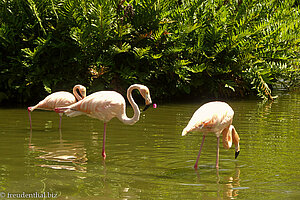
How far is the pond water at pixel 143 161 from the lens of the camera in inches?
158

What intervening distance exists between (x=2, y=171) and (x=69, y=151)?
116 cm

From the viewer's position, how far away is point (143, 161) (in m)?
5.14

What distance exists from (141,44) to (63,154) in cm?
540

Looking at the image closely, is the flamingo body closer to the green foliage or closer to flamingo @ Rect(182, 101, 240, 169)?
flamingo @ Rect(182, 101, 240, 169)

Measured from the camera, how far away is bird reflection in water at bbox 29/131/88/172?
488 centimetres

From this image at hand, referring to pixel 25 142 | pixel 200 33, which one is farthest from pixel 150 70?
pixel 25 142

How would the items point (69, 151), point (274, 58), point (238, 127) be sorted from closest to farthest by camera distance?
point (69, 151) < point (238, 127) < point (274, 58)

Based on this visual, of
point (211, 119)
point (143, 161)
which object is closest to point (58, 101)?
point (143, 161)

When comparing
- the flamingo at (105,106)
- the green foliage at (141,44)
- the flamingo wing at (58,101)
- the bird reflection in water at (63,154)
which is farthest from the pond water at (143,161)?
the green foliage at (141,44)

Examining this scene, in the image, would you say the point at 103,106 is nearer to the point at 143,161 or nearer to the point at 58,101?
the point at 143,161

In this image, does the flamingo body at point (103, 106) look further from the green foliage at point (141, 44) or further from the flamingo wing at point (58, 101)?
the green foliage at point (141, 44)

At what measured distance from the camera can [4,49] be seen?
34.1 feet

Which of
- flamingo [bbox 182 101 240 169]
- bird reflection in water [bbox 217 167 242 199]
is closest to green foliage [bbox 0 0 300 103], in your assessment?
flamingo [bbox 182 101 240 169]

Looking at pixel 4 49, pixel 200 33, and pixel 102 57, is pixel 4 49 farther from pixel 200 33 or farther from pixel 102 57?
pixel 200 33
